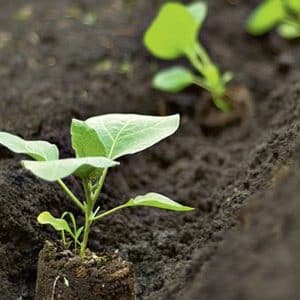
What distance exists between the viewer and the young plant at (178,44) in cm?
253

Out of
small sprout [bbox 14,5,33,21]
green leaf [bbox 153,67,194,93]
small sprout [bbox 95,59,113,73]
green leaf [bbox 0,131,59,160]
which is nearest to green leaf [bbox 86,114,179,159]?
green leaf [bbox 0,131,59,160]

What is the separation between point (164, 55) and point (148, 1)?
95 cm

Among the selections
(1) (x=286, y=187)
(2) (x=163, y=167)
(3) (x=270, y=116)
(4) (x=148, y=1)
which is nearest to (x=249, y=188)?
(1) (x=286, y=187)

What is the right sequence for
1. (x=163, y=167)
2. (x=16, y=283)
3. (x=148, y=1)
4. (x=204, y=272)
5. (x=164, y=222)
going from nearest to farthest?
(x=204, y=272)
(x=16, y=283)
(x=164, y=222)
(x=163, y=167)
(x=148, y=1)

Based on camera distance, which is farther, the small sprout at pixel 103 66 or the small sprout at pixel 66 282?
the small sprout at pixel 103 66

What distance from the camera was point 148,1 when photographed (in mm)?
3619

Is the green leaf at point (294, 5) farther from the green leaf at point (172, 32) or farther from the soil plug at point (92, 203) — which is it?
the soil plug at point (92, 203)

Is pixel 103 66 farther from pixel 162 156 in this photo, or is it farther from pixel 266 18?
pixel 266 18

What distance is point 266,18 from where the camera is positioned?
3.27 meters

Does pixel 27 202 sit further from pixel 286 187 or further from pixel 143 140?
pixel 286 187

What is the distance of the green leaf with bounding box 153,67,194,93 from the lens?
278 centimetres

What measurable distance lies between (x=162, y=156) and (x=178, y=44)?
1.36 feet

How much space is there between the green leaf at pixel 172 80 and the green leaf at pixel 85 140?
4.20 feet

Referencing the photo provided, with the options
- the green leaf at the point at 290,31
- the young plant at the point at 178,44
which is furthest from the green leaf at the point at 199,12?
the green leaf at the point at 290,31
